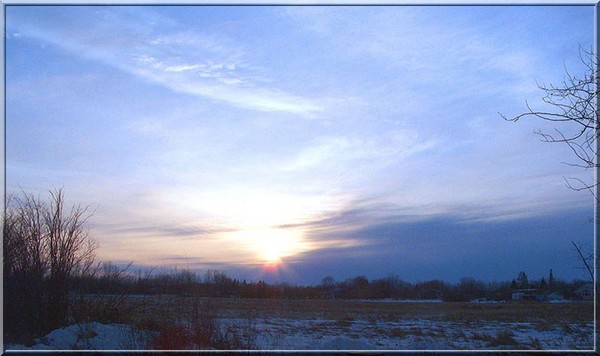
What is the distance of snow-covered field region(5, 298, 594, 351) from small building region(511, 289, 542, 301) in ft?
1.83

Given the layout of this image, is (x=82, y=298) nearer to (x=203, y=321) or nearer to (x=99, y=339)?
(x=99, y=339)

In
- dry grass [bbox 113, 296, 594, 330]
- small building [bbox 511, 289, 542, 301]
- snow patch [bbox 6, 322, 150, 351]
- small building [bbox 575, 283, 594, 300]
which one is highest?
small building [bbox 575, 283, 594, 300]

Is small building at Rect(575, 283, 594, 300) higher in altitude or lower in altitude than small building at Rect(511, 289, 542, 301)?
higher

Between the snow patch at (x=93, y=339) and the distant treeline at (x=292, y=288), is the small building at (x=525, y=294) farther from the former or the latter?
the snow patch at (x=93, y=339)

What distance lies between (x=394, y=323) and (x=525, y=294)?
7.18 metres

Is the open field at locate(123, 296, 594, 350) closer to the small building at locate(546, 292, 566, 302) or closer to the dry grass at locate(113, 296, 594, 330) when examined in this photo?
the dry grass at locate(113, 296, 594, 330)

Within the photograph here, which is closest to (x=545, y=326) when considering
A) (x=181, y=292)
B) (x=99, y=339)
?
(x=181, y=292)

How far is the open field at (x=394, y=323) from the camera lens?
27.3ft

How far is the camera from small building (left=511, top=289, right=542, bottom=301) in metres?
21.1

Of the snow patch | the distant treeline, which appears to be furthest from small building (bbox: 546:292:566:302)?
the snow patch

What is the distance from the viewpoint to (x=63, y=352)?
6293mm

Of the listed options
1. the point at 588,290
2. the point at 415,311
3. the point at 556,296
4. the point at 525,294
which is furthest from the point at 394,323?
the point at 588,290

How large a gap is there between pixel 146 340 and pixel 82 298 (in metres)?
3.03

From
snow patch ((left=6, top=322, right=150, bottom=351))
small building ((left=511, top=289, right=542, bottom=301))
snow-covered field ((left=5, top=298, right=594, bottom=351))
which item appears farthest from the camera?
small building ((left=511, top=289, right=542, bottom=301))
